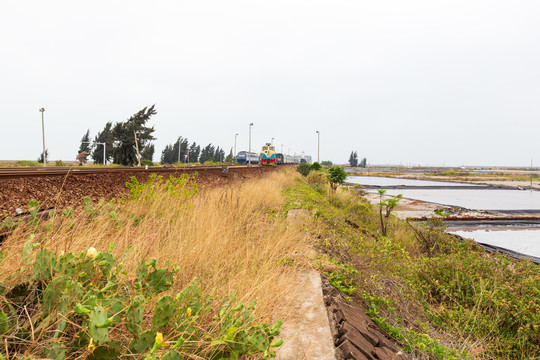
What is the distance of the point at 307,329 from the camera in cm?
215

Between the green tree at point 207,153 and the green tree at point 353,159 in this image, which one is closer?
the green tree at point 207,153

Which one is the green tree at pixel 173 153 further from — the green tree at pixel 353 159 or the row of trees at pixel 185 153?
the green tree at pixel 353 159

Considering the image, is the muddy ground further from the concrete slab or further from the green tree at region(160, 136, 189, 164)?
the green tree at region(160, 136, 189, 164)

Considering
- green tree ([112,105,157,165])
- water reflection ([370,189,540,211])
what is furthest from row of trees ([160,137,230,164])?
water reflection ([370,189,540,211])

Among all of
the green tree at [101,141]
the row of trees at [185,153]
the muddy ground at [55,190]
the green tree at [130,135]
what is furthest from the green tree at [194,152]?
the muddy ground at [55,190]

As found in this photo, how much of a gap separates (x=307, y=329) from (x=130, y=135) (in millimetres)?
45816

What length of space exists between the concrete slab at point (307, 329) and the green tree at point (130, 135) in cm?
4427

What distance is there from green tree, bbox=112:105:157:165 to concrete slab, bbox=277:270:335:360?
44.3 m

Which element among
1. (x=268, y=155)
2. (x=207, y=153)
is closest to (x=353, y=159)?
(x=207, y=153)

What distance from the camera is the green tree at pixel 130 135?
1672 inches

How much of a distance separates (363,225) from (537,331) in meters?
5.92

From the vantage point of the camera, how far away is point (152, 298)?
5.81ft

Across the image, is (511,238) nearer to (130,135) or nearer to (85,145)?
(130,135)

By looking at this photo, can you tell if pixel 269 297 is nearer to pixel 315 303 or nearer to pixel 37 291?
pixel 315 303
